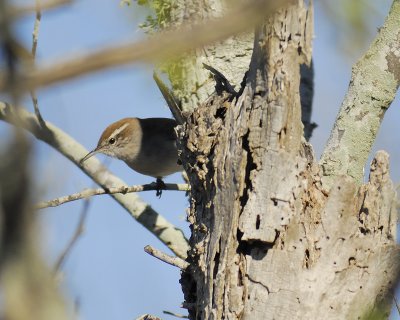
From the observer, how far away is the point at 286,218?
3045 millimetres

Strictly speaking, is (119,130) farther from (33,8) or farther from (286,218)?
(33,8)

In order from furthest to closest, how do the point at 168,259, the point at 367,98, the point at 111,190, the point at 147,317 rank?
the point at 111,190
the point at 367,98
the point at 147,317
the point at 168,259

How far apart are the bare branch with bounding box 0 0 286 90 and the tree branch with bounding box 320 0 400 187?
2999mm

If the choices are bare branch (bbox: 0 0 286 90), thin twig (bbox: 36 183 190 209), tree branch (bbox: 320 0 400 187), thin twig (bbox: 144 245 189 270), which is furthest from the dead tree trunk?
bare branch (bbox: 0 0 286 90)

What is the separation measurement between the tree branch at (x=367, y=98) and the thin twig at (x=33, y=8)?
303 cm

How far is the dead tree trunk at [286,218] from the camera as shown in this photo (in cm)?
303

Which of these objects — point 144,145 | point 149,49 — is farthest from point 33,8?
point 144,145

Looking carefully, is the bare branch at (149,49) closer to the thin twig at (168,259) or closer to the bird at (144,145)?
the thin twig at (168,259)

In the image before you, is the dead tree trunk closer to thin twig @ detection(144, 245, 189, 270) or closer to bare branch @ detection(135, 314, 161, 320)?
thin twig @ detection(144, 245, 189, 270)

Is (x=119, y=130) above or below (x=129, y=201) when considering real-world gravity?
above

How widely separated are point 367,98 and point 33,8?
3.26m

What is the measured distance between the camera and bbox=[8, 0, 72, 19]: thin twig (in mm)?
1096

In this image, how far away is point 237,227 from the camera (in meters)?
3.10

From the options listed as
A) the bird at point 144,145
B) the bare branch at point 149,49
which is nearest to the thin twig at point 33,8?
the bare branch at point 149,49
